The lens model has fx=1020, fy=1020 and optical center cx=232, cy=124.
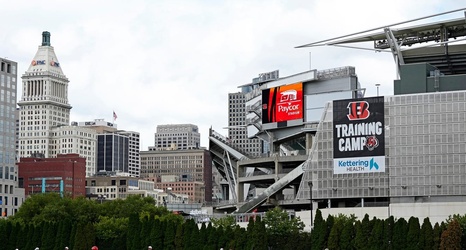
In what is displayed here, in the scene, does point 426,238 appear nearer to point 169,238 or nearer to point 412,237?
point 412,237

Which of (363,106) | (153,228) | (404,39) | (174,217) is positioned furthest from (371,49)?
(153,228)

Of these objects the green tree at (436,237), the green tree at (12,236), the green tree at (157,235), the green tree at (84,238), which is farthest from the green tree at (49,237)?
the green tree at (436,237)

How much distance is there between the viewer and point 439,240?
115m

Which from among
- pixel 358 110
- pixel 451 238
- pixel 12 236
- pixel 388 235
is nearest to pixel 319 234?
pixel 388 235

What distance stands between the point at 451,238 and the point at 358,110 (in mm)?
50501

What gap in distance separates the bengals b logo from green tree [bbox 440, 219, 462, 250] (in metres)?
48.2

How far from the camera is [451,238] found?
371 feet

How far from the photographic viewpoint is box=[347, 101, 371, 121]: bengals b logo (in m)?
161

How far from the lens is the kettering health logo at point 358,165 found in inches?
6334

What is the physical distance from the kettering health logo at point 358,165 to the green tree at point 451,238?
154 feet

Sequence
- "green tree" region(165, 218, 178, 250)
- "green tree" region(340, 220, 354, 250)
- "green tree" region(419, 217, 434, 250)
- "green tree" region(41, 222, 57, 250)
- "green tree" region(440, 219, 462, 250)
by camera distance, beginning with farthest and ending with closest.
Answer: "green tree" region(41, 222, 57, 250) → "green tree" region(165, 218, 178, 250) → "green tree" region(340, 220, 354, 250) → "green tree" region(419, 217, 434, 250) → "green tree" region(440, 219, 462, 250)

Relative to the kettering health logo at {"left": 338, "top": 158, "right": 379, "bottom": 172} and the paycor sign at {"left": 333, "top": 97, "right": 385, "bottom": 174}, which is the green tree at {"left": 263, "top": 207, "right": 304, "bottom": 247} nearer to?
the kettering health logo at {"left": 338, "top": 158, "right": 379, "bottom": 172}

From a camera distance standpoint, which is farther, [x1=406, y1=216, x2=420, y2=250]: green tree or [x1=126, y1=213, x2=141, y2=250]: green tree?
[x1=126, y1=213, x2=141, y2=250]: green tree

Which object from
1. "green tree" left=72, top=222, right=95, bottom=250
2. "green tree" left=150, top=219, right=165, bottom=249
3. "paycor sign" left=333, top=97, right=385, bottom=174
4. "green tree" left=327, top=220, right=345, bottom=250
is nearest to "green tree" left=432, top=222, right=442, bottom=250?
"green tree" left=327, top=220, right=345, bottom=250
